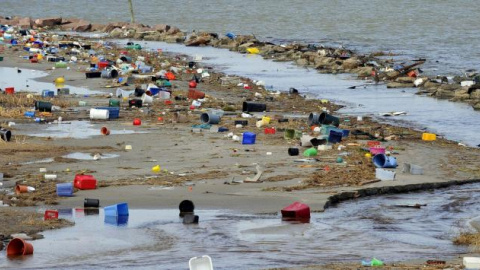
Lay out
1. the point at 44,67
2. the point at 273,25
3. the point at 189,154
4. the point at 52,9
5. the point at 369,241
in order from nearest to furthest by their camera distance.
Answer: the point at 369,241 < the point at 189,154 < the point at 44,67 < the point at 273,25 < the point at 52,9

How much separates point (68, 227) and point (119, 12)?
205 feet

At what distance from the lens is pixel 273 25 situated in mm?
57906

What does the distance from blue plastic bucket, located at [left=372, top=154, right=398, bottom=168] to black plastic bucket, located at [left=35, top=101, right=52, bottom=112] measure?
7.49 meters

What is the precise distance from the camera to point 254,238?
10.2 m

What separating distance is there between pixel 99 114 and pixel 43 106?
1310 millimetres

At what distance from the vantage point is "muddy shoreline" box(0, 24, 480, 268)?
1222 centimetres

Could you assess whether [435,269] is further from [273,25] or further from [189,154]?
[273,25]

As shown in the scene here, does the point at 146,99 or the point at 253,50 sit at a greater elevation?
the point at 146,99

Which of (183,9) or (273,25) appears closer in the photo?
(273,25)

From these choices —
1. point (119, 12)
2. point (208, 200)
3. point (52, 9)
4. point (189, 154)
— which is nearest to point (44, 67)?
point (189, 154)

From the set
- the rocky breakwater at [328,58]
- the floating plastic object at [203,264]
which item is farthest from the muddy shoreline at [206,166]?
the rocky breakwater at [328,58]

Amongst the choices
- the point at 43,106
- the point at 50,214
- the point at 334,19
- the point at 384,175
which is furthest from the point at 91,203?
the point at 334,19

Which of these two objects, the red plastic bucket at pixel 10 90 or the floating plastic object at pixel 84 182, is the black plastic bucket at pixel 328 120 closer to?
A: the floating plastic object at pixel 84 182

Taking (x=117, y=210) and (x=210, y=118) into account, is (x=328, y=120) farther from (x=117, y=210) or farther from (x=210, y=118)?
(x=117, y=210)
